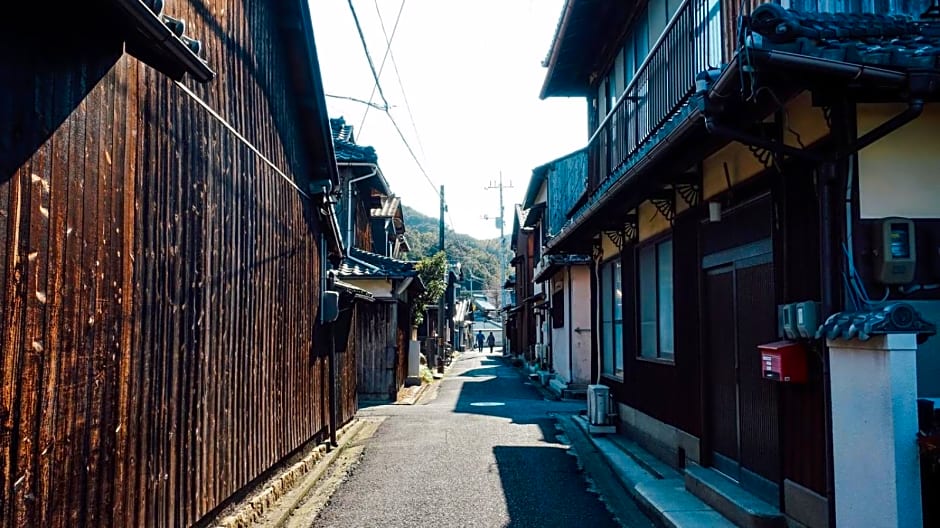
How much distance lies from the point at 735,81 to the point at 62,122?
3953 millimetres

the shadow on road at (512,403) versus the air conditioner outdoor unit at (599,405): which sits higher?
the air conditioner outdoor unit at (599,405)

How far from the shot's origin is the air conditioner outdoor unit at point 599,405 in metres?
12.3

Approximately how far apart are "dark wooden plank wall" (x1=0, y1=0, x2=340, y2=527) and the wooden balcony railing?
4.21 m

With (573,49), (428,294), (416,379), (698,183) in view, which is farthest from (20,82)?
(428,294)

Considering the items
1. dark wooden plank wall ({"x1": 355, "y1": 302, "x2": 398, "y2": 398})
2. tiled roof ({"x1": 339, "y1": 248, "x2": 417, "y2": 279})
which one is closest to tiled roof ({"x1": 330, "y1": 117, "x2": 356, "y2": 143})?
tiled roof ({"x1": 339, "y1": 248, "x2": 417, "y2": 279})

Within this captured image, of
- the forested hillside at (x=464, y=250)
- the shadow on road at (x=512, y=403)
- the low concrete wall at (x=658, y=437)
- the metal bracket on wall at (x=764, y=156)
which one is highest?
the forested hillside at (x=464, y=250)

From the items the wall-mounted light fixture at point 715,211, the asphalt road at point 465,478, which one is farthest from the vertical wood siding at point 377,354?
the wall-mounted light fixture at point 715,211

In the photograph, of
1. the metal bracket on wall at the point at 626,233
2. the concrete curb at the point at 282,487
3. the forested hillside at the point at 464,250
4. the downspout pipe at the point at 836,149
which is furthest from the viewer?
the forested hillside at the point at 464,250

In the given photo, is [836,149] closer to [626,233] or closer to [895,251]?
[895,251]

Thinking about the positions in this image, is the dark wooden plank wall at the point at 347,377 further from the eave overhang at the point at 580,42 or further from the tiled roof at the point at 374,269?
the eave overhang at the point at 580,42

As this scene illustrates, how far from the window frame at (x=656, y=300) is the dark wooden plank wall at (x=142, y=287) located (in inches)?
184

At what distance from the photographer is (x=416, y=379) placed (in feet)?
76.3

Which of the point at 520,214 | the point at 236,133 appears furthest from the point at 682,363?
the point at 520,214

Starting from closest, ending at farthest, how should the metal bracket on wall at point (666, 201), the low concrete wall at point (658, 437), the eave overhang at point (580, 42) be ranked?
the low concrete wall at point (658, 437), the metal bracket on wall at point (666, 201), the eave overhang at point (580, 42)
